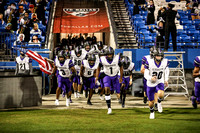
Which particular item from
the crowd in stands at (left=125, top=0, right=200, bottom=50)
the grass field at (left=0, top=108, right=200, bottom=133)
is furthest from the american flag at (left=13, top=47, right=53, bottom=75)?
the crowd in stands at (left=125, top=0, right=200, bottom=50)

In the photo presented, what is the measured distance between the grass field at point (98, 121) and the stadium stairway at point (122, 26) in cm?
1022

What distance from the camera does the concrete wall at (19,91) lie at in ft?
41.7

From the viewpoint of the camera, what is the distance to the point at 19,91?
13047mm

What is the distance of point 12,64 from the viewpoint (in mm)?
20281

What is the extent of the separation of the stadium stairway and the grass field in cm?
1022

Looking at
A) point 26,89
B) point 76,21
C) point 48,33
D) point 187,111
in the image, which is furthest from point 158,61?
point 76,21

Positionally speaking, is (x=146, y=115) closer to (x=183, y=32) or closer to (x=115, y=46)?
(x=115, y=46)

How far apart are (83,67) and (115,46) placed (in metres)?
7.18

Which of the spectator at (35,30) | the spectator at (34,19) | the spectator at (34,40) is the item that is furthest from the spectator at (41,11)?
the spectator at (34,40)

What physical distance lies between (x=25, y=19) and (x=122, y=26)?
21.5 ft

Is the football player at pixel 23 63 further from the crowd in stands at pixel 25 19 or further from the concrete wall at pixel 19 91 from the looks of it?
the crowd in stands at pixel 25 19

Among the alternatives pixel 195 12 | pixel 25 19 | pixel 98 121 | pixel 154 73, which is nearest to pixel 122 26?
pixel 195 12

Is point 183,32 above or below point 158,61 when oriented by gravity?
above

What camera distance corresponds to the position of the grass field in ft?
27.9
